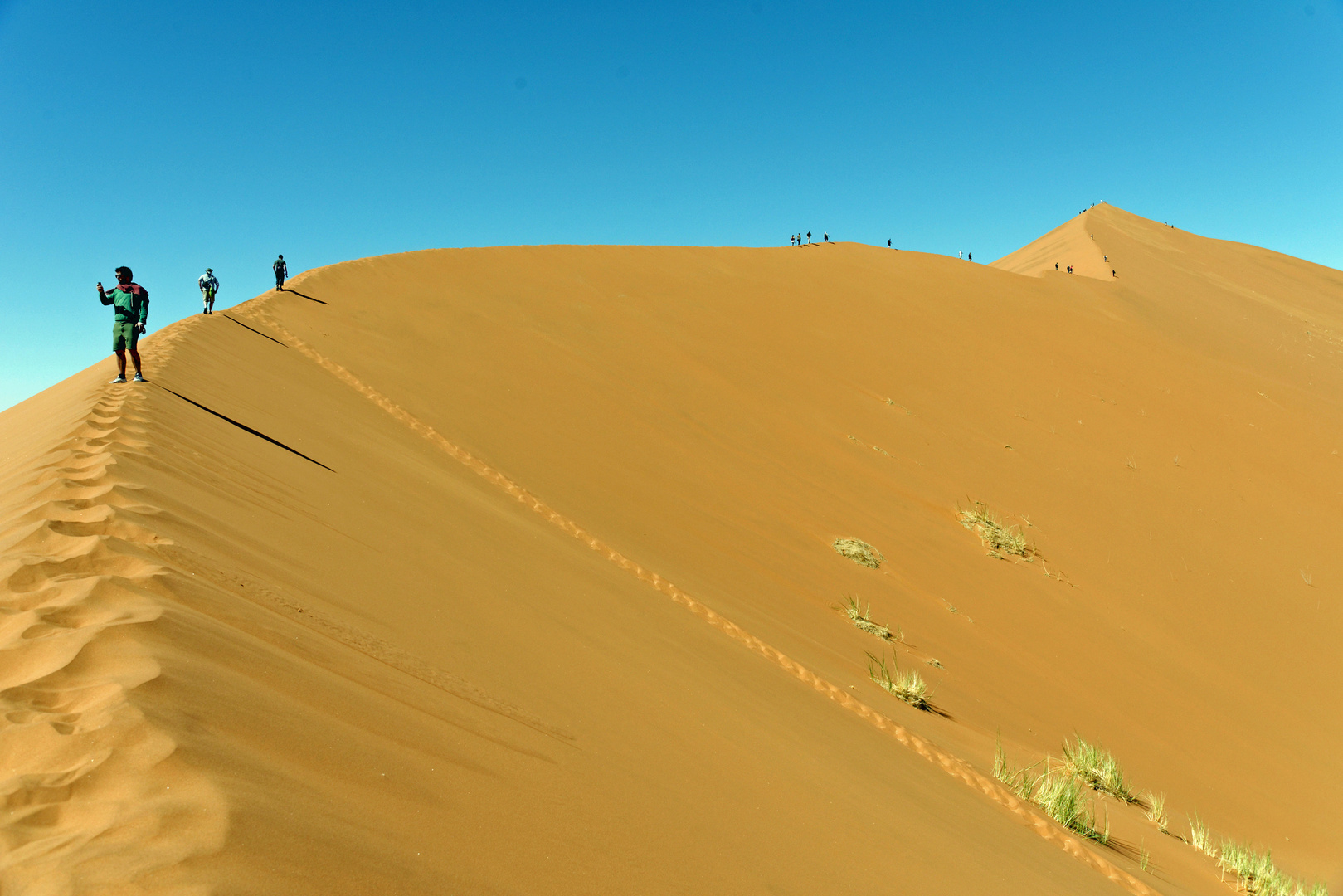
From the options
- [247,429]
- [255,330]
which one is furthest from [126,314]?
[255,330]

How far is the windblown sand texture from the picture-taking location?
7.13 feet

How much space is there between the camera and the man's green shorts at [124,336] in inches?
297

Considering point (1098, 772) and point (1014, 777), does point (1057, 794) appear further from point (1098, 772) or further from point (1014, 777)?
point (1098, 772)

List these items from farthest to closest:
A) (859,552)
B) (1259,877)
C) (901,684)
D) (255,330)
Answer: (255,330), (859,552), (901,684), (1259,877)

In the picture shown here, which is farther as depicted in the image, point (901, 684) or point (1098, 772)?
point (901, 684)

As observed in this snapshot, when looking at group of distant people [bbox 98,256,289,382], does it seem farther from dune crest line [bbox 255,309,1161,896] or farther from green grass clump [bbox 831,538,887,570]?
green grass clump [bbox 831,538,887,570]

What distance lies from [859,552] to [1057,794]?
14.2ft

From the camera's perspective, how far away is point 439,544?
17.5ft

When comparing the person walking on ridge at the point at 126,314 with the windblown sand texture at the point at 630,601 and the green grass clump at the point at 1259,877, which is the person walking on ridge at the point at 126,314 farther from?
the green grass clump at the point at 1259,877

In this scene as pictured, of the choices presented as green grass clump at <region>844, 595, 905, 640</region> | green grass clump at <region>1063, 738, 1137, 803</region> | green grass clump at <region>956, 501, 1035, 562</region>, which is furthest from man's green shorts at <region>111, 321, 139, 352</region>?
green grass clump at <region>956, 501, 1035, 562</region>

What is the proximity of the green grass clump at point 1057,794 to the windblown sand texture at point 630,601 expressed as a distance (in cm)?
18

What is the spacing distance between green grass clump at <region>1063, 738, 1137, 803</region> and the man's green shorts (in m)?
8.57

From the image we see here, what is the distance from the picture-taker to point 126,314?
25.5 ft

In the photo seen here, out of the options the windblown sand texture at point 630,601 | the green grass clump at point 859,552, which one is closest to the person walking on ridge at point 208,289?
the windblown sand texture at point 630,601
